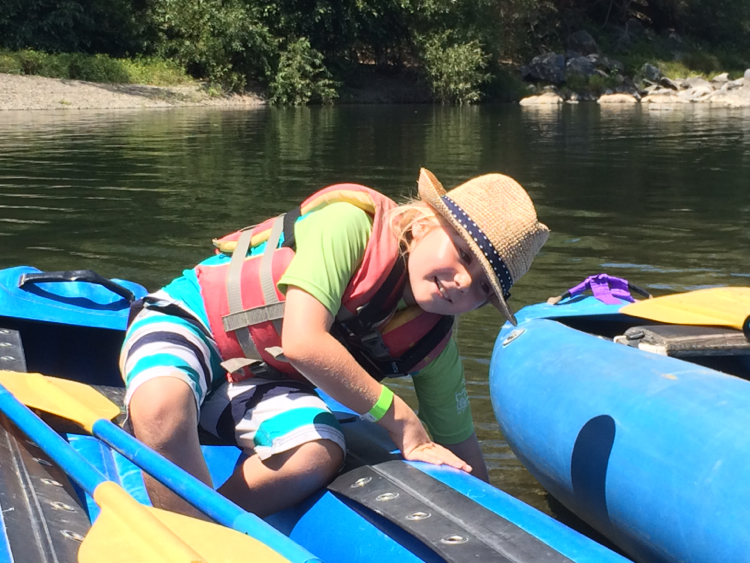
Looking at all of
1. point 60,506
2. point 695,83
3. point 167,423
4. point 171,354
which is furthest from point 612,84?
point 60,506

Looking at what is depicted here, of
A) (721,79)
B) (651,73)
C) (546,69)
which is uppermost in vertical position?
(546,69)

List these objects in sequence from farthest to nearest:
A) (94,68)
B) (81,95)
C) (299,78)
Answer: (299,78)
(94,68)
(81,95)

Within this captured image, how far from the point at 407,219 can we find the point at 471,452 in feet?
2.34

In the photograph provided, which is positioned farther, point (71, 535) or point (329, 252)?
point (329, 252)

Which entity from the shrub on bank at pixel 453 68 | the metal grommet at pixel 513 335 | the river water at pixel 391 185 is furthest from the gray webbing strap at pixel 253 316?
the shrub on bank at pixel 453 68

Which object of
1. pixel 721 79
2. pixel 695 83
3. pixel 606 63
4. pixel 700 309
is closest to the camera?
pixel 700 309

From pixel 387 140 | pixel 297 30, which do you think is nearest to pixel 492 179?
pixel 387 140

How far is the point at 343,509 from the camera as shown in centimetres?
203

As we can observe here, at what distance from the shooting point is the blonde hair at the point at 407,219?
7.14 feet

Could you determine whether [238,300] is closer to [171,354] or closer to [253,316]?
[253,316]

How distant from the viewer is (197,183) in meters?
10.4

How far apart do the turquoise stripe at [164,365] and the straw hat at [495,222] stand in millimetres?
682

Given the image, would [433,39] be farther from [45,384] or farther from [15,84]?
[45,384]

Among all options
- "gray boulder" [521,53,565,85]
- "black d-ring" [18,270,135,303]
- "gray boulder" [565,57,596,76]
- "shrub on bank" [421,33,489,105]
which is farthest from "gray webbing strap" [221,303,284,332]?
"gray boulder" [565,57,596,76]
